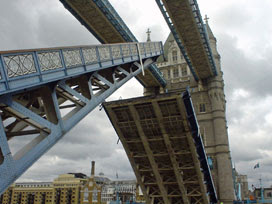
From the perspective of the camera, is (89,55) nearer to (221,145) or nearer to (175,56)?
(221,145)

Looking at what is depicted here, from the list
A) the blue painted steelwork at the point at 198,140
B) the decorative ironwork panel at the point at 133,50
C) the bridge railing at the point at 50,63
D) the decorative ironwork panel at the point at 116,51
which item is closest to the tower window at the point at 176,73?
the blue painted steelwork at the point at 198,140

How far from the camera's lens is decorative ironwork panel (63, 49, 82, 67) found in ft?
33.1

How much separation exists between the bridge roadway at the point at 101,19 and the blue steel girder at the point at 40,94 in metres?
13.2

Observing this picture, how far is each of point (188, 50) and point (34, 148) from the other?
27200 millimetres

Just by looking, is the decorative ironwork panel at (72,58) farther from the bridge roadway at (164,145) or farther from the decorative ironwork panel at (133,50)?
the bridge roadway at (164,145)

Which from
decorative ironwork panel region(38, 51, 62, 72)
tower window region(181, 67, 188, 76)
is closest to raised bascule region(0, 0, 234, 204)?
decorative ironwork panel region(38, 51, 62, 72)

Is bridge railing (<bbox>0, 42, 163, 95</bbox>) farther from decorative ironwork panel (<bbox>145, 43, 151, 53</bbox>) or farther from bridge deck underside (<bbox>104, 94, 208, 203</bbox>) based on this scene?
bridge deck underside (<bbox>104, 94, 208, 203</bbox>)

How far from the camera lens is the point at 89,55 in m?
11.7

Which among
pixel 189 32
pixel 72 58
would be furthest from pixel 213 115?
pixel 72 58

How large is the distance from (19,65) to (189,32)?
2423 cm

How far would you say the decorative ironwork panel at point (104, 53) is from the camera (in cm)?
1270

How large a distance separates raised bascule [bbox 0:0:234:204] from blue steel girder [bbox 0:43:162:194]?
3cm

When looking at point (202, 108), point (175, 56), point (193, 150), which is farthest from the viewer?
point (175, 56)

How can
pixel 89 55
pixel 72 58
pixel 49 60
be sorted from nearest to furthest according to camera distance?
pixel 49 60 < pixel 72 58 < pixel 89 55
